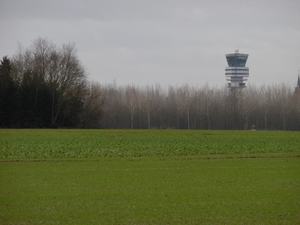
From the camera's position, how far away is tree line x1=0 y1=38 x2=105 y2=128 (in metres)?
75.8

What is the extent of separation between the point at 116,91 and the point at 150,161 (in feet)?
351

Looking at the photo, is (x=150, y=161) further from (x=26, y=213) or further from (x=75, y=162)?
(x=26, y=213)

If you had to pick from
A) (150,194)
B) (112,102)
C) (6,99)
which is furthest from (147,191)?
(112,102)

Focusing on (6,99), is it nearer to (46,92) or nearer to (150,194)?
(46,92)

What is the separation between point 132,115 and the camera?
122 m

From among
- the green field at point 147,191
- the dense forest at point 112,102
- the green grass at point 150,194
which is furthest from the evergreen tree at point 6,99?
the green grass at point 150,194

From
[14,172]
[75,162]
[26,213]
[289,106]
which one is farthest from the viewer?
[289,106]

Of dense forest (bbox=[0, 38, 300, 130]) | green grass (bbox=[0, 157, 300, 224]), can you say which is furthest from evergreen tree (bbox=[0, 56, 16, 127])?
green grass (bbox=[0, 157, 300, 224])

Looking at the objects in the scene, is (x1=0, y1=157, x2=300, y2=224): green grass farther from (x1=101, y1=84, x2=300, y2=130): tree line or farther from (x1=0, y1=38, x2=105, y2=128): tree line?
(x1=101, y1=84, x2=300, y2=130): tree line

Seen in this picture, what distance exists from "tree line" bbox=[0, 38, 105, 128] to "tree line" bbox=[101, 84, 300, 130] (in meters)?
31.1

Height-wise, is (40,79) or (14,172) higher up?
(40,79)

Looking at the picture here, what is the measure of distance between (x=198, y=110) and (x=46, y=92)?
5306 cm

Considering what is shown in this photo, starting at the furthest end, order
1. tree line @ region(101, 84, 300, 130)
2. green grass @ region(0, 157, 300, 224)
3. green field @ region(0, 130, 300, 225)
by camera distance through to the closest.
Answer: tree line @ region(101, 84, 300, 130), green field @ region(0, 130, 300, 225), green grass @ region(0, 157, 300, 224)

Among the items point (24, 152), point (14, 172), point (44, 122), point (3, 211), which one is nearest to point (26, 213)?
point (3, 211)
